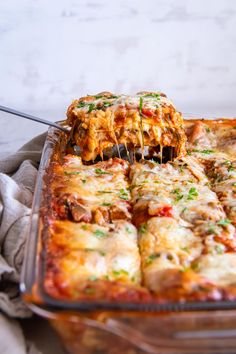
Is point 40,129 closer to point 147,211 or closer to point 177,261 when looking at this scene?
point 147,211

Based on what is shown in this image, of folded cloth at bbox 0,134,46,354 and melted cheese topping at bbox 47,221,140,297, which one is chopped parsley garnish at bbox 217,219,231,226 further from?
folded cloth at bbox 0,134,46,354

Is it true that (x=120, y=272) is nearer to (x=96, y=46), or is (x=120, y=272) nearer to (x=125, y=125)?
(x=125, y=125)

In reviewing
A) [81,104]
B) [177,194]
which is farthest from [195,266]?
[81,104]

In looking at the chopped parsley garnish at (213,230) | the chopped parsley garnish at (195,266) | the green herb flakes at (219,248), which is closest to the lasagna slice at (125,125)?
the chopped parsley garnish at (213,230)

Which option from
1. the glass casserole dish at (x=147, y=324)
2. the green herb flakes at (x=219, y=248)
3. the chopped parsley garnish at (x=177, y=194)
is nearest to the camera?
the glass casserole dish at (x=147, y=324)

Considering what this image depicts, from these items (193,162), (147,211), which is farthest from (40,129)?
(147,211)

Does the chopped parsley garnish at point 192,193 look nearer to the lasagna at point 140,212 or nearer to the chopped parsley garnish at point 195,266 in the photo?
the lasagna at point 140,212

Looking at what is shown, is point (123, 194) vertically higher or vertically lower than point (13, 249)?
higher
